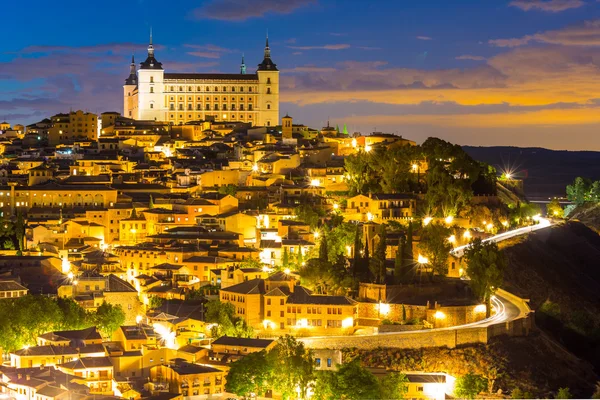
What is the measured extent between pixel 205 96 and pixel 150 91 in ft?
14.2

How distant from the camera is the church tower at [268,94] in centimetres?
8462

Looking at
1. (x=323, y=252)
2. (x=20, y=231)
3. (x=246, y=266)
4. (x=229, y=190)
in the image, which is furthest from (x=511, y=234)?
(x=20, y=231)

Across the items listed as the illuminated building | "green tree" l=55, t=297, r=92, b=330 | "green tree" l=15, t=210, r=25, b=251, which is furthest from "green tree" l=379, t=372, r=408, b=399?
the illuminated building

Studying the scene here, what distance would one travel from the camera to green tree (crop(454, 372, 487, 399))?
3462 cm

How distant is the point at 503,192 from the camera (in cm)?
6662

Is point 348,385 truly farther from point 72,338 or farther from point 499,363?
point 72,338

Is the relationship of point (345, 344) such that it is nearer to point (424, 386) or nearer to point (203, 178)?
point (424, 386)

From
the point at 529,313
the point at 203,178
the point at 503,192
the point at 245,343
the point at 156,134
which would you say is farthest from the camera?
the point at 156,134

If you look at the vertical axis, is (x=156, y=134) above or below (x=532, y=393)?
above

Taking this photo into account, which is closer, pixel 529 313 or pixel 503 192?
pixel 529 313

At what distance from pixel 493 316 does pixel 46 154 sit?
37.5 meters

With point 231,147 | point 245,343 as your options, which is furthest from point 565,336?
point 231,147

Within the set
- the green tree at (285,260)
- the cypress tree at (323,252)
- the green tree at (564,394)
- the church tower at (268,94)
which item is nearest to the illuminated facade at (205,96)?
the church tower at (268,94)

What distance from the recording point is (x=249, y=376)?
107 ft
